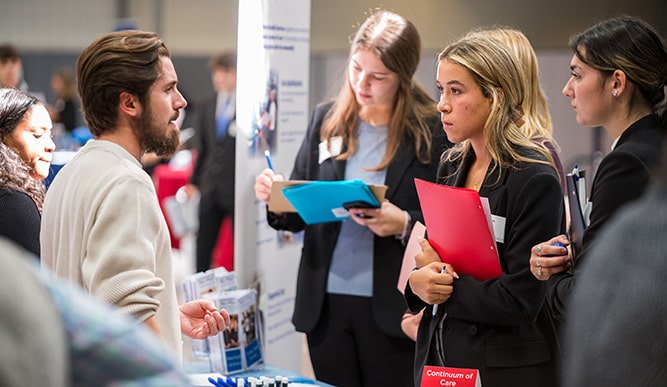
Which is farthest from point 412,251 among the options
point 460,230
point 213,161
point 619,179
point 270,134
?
point 213,161

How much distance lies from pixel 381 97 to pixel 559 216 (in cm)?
107

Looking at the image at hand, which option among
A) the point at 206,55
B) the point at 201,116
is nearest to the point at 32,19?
the point at 206,55

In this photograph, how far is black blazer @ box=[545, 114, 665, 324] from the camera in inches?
81.7

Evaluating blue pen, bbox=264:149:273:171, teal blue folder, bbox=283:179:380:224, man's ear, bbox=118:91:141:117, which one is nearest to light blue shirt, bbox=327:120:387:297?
teal blue folder, bbox=283:179:380:224

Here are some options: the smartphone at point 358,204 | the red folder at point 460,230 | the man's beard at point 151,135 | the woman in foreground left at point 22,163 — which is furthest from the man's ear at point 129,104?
the smartphone at point 358,204

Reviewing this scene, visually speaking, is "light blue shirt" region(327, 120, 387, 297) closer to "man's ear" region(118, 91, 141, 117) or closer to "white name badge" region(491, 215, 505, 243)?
"white name badge" region(491, 215, 505, 243)

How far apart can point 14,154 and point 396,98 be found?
4.53ft

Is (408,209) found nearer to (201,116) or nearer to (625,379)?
(625,379)

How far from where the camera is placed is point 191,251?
9.55 meters

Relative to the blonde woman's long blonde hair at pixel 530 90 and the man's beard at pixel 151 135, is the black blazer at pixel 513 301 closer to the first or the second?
the blonde woman's long blonde hair at pixel 530 90

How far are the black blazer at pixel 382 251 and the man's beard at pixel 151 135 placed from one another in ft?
3.71

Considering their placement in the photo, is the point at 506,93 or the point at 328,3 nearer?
the point at 506,93

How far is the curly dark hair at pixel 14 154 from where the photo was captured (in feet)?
8.50

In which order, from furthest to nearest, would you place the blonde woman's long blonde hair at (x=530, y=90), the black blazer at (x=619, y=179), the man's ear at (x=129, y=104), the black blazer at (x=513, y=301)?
the blonde woman's long blonde hair at (x=530, y=90) → the black blazer at (x=513, y=301) → the man's ear at (x=129, y=104) → the black blazer at (x=619, y=179)
